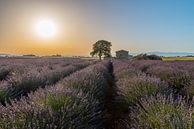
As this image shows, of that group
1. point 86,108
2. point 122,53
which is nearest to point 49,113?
point 86,108

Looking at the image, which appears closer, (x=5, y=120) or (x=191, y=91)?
(x=5, y=120)

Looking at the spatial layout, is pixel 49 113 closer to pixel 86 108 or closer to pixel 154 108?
pixel 86 108

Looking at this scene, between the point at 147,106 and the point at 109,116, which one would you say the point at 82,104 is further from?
the point at 109,116

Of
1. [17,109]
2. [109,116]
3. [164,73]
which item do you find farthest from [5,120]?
[164,73]

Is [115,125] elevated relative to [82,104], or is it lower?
lower

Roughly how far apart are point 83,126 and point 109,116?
336 cm

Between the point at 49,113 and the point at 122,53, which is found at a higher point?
the point at 49,113

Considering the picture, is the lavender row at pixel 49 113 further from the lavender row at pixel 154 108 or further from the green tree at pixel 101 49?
the green tree at pixel 101 49

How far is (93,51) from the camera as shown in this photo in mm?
83812

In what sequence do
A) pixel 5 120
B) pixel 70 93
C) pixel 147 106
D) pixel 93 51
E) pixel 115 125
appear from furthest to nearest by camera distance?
pixel 93 51
pixel 115 125
pixel 70 93
pixel 147 106
pixel 5 120

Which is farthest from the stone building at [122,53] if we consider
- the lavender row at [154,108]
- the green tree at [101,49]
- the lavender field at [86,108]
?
the lavender row at [154,108]

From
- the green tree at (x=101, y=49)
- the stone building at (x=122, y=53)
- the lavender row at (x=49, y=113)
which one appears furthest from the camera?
the stone building at (x=122, y=53)

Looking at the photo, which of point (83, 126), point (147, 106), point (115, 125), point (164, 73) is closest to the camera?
point (83, 126)

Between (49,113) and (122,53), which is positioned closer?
(49,113)
